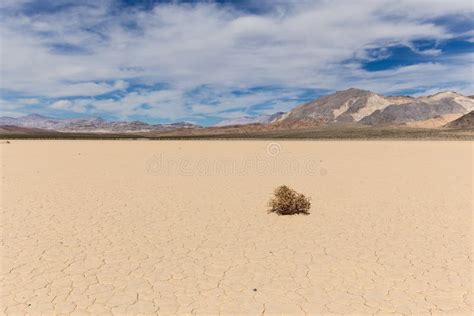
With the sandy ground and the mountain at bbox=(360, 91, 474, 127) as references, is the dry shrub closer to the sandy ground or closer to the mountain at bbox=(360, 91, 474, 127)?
the sandy ground

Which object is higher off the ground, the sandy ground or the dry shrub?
the dry shrub

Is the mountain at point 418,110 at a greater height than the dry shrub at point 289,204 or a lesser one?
greater

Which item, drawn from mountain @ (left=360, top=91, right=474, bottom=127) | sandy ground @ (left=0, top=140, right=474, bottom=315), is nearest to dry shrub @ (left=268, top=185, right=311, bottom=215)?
sandy ground @ (left=0, top=140, right=474, bottom=315)

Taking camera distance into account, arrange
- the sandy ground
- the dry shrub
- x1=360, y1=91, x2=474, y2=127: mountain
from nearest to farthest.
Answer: the sandy ground → the dry shrub → x1=360, y1=91, x2=474, y2=127: mountain

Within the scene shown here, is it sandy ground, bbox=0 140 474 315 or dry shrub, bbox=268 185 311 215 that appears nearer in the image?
sandy ground, bbox=0 140 474 315

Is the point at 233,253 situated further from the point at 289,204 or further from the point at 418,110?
the point at 418,110

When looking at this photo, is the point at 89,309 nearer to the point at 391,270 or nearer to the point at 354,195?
the point at 391,270

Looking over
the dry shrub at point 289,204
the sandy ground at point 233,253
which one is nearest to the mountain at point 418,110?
the sandy ground at point 233,253

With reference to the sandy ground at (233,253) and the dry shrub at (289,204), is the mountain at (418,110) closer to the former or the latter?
the sandy ground at (233,253)

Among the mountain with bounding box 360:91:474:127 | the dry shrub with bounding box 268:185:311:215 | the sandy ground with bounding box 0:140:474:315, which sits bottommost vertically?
the sandy ground with bounding box 0:140:474:315

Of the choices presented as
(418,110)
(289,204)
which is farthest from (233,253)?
(418,110)

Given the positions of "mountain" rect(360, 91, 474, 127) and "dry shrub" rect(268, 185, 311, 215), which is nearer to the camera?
"dry shrub" rect(268, 185, 311, 215)

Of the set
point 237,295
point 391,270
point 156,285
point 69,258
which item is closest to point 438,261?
point 391,270

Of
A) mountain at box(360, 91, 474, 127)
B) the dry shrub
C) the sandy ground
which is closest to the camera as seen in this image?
the sandy ground
